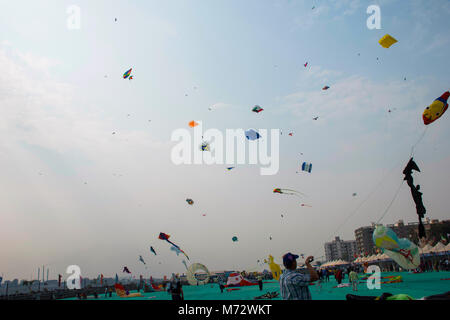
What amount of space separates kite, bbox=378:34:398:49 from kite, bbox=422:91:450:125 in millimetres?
3006

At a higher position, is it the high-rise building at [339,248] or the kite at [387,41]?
the kite at [387,41]

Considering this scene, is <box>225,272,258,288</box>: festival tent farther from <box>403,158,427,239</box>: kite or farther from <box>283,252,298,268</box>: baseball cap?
<box>283,252,298,268</box>: baseball cap

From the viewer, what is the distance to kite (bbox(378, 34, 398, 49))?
13375 millimetres

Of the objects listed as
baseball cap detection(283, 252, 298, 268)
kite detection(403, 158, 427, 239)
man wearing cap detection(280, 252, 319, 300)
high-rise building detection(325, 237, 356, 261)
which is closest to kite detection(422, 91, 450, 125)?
kite detection(403, 158, 427, 239)

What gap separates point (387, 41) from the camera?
13.5m

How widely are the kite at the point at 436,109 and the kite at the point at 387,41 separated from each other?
301cm

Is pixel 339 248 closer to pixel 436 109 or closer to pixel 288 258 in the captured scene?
pixel 436 109

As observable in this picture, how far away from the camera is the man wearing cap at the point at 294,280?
13.3 feet

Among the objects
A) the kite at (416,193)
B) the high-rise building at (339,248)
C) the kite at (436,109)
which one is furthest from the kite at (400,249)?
the high-rise building at (339,248)

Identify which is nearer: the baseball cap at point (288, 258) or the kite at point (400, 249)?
the baseball cap at point (288, 258)

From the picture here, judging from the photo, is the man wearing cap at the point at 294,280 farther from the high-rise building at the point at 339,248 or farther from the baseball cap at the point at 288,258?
the high-rise building at the point at 339,248

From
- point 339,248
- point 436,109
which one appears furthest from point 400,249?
point 339,248
